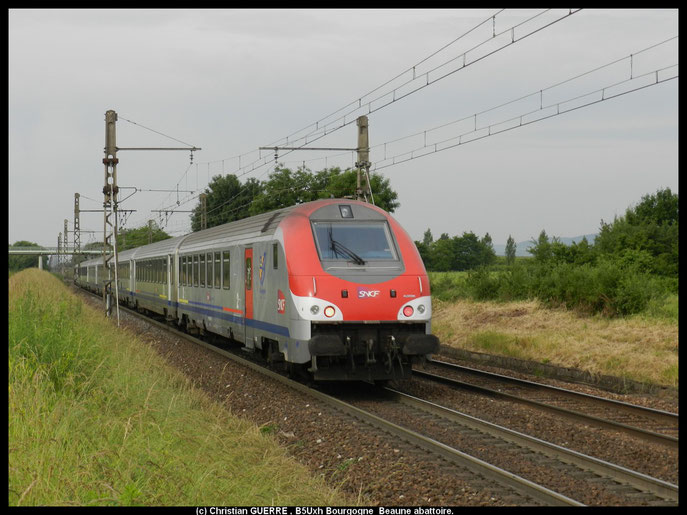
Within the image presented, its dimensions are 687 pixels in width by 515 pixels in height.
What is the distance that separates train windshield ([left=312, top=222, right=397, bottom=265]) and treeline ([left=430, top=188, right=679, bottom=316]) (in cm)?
988

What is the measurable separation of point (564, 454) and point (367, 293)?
427cm

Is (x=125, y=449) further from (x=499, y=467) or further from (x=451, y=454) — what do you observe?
(x=499, y=467)

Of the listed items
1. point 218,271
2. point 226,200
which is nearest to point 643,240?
point 218,271

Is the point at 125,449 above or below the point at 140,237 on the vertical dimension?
below

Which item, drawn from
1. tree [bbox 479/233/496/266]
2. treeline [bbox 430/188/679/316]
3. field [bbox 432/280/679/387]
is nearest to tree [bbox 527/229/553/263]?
treeline [bbox 430/188/679/316]

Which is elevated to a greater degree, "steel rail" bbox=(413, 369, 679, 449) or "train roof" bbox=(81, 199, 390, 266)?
"train roof" bbox=(81, 199, 390, 266)

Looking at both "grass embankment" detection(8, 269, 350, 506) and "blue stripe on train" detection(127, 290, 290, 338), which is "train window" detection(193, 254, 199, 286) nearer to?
"blue stripe on train" detection(127, 290, 290, 338)

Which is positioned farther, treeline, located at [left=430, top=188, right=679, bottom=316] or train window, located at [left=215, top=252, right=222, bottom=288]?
treeline, located at [left=430, top=188, right=679, bottom=316]

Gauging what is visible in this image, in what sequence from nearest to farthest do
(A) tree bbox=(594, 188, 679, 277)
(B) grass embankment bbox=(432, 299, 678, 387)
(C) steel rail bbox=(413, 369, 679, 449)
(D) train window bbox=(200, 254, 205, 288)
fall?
(C) steel rail bbox=(413, 369, 679, 449) → (B) grass embankment bbox=(432, 299, 678, 387) → (D) train window bbox=(200, 254, 205, 288) → (A) tree bbox=(594, 188, 679, 277)

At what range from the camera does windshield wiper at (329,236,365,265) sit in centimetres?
1191

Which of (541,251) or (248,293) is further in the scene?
(541,251)

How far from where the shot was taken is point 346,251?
12031mm

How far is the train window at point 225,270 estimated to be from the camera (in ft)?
53.7

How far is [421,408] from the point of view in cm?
1109
